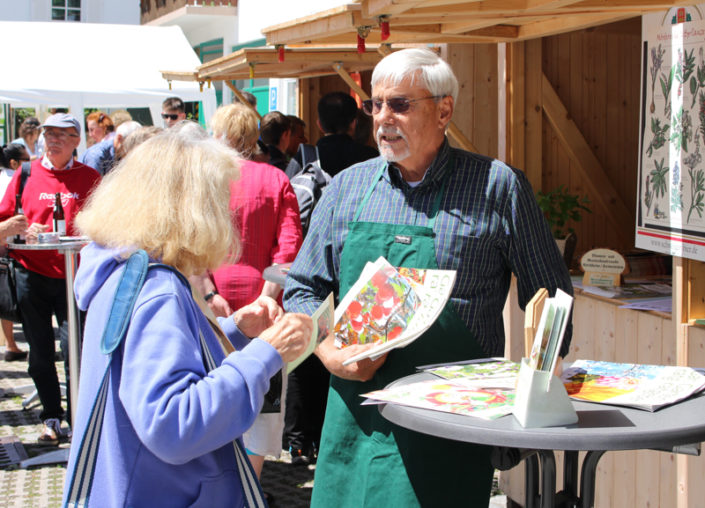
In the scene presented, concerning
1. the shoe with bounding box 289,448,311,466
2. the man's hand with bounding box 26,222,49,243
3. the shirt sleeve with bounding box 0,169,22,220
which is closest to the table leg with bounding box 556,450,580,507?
the shoe with bounding box 289,448,311,466

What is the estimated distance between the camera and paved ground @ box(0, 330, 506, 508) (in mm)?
5027

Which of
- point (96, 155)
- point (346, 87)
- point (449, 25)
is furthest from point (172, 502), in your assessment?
point (346, 87)

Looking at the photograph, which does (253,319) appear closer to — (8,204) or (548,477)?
(548,477)

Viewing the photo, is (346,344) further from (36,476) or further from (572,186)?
(36,476)

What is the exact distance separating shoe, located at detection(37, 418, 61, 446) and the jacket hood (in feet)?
14.7

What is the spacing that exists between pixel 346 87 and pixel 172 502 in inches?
325

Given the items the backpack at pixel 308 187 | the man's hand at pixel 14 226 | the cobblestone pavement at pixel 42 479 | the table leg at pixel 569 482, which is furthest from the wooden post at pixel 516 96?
the man's hand at pixel 14 226

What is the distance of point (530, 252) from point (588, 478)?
72 cm

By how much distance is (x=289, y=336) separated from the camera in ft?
6.72

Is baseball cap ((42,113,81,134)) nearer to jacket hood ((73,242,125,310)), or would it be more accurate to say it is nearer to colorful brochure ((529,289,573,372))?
jacket hood ((73,242,125,310))

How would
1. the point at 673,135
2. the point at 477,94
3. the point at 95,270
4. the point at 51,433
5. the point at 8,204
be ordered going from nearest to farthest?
the point at 95,270 < the point at 673,135 < the point at 477,94 < the point at 8,204 < the point at 51,433

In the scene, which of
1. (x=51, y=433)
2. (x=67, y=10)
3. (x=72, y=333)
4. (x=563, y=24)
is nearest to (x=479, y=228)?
(x=563, y=24)

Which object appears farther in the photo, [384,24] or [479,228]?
[384,24]

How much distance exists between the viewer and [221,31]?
20.9m
